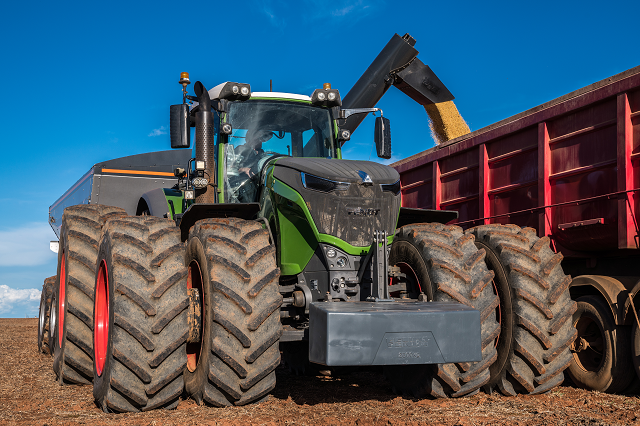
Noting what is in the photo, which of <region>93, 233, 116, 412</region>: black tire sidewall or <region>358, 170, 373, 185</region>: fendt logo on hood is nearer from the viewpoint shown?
<region>93, 233, 116, 412</region>: black tire sidewall

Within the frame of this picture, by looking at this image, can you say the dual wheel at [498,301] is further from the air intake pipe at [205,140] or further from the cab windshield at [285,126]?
the air intake pipe at [205,140]

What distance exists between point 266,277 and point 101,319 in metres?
1.97

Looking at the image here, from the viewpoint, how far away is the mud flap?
3.86m

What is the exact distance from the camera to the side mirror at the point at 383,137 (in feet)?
20.1

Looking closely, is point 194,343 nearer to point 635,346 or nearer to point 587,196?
point 635,346

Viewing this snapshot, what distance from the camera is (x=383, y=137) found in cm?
615

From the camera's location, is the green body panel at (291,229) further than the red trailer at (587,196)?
No

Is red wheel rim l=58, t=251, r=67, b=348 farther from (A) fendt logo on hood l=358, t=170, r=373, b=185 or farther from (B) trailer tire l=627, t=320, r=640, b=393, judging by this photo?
(B) trailer tire l=627, t=320, r=640, b=393

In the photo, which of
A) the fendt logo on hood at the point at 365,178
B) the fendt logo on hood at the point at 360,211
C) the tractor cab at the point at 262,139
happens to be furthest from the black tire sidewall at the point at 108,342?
the fendt logo on hood at the point at 365,178

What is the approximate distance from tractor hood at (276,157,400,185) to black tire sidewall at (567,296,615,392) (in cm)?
258

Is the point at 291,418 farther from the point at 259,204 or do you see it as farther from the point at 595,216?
the point at 595,216

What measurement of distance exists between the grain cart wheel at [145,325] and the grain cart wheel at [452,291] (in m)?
1.88

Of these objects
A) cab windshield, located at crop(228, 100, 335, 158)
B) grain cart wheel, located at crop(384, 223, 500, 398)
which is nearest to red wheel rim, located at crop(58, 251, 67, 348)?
cab windshield, located at crop(228, 100, 335, 158)

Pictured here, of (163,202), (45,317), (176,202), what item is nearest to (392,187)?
(176,202)
